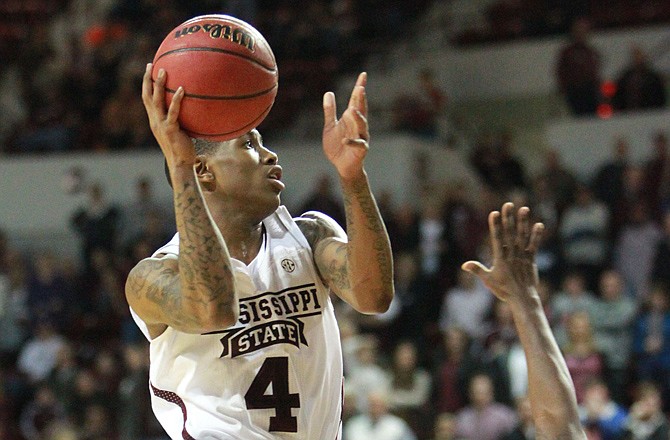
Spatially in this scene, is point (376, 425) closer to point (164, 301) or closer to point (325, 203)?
point (325, 203)

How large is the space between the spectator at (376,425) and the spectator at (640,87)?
5.81m

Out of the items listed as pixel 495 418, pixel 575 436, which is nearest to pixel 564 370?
pixel 575 436

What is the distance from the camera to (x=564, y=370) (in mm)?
4145

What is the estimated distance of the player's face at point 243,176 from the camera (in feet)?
15.2

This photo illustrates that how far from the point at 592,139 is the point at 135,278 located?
10.8m

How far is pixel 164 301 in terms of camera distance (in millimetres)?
4234

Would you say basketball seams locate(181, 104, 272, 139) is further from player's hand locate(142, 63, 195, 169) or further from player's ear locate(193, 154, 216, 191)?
player's ear locate(193, 154, 216, 191)

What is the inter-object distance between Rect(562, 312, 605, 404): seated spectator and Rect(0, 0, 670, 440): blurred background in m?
0.02

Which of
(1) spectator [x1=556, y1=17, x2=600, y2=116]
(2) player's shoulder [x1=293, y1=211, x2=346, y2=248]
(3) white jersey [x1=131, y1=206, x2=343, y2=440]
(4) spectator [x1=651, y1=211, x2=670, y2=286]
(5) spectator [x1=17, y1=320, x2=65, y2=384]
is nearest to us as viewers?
(3) white jersey [x1=131, y1=206, x2=343, y2=440]

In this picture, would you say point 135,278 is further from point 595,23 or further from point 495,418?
point 595,23

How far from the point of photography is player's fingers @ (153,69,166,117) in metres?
4.04

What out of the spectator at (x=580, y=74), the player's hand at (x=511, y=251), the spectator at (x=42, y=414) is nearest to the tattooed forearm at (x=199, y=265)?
the player's hand at (x=511, y=251)

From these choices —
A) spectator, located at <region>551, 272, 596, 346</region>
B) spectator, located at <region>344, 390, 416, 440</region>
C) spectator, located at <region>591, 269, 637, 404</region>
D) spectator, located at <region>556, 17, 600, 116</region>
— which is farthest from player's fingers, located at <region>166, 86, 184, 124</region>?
spectator, located at <region>556, 17, 600, 116</region>

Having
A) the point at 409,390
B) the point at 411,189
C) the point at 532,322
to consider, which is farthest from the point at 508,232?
the point at 411,189
